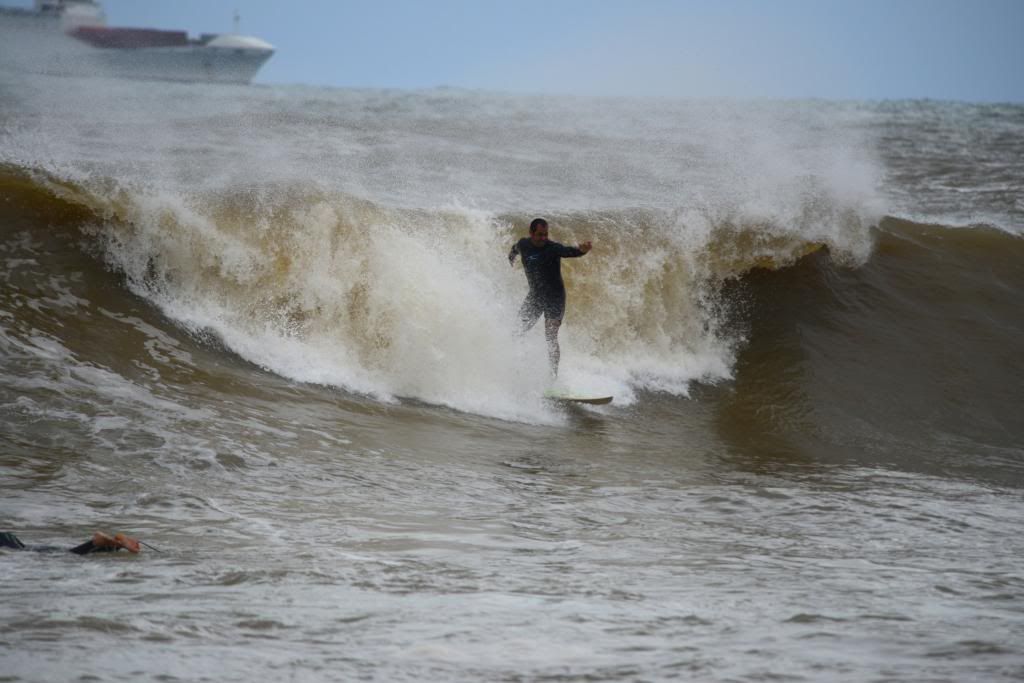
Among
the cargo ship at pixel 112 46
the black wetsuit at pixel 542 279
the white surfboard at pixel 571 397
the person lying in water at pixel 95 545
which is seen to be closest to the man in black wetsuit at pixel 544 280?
the black wetsuit at pixel 542 279

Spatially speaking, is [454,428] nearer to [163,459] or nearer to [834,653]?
[163,459]

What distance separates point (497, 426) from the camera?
28.8 ft

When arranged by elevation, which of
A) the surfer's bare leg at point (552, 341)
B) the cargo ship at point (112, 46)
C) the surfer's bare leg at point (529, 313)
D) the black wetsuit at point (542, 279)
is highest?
the cargo ship at point (112, 46)

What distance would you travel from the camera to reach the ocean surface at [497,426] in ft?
13.0

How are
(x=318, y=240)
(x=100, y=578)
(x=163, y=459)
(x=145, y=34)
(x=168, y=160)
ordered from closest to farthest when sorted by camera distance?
(x=100, y=578) → (x=163, y=459) → (x=318, y=240) → (x=168, y=160) → (x=145, y=34)

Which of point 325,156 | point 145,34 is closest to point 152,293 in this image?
point 325,156

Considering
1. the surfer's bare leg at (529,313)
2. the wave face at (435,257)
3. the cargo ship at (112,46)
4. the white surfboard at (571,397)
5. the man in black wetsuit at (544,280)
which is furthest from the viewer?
the cargo ship at (112,46)

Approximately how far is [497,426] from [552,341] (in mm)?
1294

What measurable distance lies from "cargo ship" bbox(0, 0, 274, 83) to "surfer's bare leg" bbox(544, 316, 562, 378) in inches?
3089

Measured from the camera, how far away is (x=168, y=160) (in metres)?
17.0

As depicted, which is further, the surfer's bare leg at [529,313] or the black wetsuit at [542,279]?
the surfer's bare leg at [529,313]

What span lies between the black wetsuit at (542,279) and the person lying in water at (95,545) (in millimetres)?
5541

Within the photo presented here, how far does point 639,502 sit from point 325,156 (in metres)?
16.1

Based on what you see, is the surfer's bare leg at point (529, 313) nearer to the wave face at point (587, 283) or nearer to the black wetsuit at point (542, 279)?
the black wetsuit at point (542, 279)
